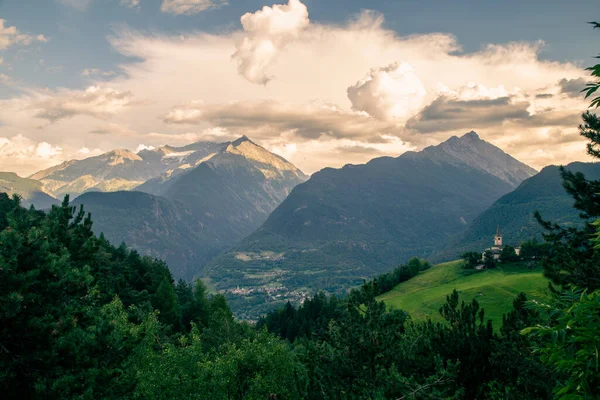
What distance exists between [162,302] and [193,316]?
16.0 meters

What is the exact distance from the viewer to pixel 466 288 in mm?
106188

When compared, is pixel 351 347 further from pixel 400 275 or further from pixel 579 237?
pixel 400 275

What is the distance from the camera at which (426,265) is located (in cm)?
16800

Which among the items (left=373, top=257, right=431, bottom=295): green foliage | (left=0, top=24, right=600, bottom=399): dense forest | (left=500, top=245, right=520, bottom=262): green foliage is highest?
(left=0, top=24, right=600, bottom=399): dense forest

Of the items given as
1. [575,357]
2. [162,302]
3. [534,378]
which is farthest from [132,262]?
[575,357]

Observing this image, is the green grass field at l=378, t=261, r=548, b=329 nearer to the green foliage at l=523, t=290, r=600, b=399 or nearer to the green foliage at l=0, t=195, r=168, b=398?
the green foliage at l=0, t=195, r=168, b=398

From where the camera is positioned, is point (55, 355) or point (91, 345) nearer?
point (55, 355)

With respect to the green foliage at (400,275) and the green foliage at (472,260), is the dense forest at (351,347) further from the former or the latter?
the green foliage at (400,275)

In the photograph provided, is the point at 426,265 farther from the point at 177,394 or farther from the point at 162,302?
the point at 177,394

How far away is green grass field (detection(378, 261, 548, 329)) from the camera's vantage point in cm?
8894

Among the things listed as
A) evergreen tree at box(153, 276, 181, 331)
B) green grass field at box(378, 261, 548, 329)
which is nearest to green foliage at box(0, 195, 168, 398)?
evergreen tree at box(153, 276, 181, 331)

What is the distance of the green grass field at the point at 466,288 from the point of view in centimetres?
8894

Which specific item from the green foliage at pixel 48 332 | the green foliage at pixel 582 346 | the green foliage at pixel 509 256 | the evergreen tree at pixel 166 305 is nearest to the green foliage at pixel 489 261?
the green foliage at pixel 509 256

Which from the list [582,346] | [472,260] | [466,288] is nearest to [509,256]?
[472,260]
